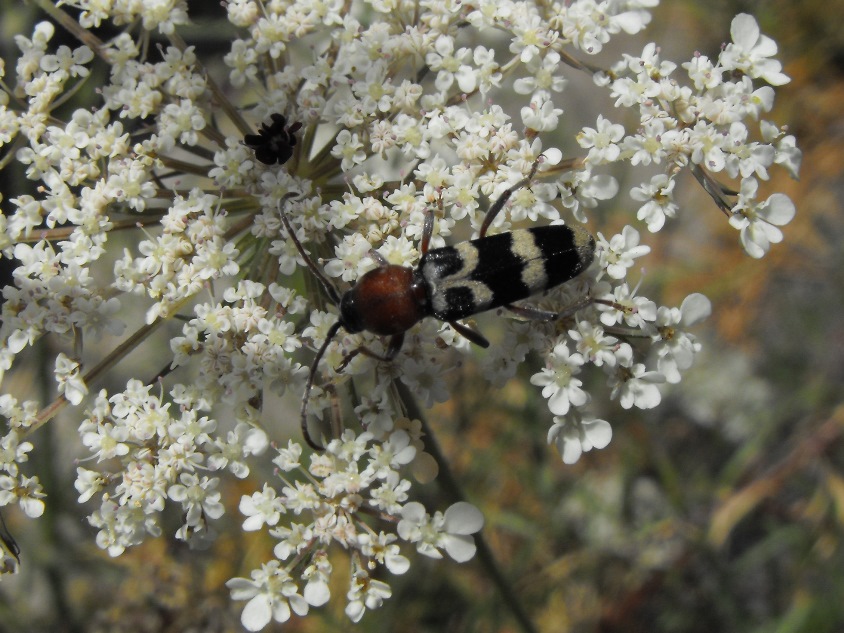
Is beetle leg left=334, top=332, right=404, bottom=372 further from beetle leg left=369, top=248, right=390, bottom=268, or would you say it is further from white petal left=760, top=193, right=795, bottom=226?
white petal left=760, top=193, right=795, bottom=226

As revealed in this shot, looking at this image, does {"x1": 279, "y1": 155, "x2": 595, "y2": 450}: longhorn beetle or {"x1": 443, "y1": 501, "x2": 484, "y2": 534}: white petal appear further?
{"x1": 443, "y1": 501, "x2": 484, "y2": 534}: white petal

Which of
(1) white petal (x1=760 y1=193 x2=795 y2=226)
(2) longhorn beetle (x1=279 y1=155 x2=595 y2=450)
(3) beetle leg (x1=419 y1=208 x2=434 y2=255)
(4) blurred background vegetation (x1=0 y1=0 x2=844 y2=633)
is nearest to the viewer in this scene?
(2) longhorn beetle (x1=279 y1=155 x2=595 y2=450)

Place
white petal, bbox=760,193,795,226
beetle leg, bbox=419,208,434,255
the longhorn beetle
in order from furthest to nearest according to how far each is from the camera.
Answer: white petal, bbox=760,193,795,226, beetle leg, bbox=419,208,434,255, the longhorn beetle

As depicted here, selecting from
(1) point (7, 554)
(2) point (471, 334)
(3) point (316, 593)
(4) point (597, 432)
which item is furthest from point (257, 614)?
(4) point (597, 432)

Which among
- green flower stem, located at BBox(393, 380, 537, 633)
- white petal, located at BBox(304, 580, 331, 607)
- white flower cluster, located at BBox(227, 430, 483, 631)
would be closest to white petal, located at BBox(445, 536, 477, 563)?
white flower cluster, located at BBox(227, 430, 483, 631)

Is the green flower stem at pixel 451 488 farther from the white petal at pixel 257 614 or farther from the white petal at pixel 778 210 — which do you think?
the white petal at pixel 778 210

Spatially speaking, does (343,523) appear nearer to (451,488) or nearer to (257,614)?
(257,614)

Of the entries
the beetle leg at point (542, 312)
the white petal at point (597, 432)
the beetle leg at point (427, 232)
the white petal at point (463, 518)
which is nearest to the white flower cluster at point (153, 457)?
the white petal at point (463, 518)
